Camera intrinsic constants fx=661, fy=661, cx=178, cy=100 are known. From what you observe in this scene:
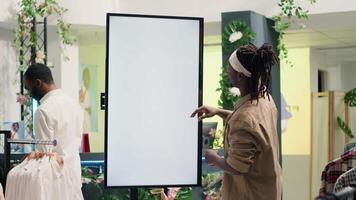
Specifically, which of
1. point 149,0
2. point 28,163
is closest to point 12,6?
point 149,0

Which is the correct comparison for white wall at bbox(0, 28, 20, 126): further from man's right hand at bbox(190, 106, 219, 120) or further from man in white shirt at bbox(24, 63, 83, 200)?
man's right hand at bbox(190, 106, 219, 120)

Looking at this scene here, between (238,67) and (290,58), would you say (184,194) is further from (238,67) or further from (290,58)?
(290,58)

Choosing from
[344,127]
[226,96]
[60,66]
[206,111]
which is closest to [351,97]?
[344,127]

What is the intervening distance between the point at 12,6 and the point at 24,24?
273 mm

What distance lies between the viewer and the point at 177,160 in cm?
318

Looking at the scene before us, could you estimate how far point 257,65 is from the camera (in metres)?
2.74

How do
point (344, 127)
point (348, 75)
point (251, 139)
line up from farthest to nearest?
point (348, 75) → point (344, 127) → point (251, 139)

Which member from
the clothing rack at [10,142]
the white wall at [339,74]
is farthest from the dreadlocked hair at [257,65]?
the white wall at [339,74]

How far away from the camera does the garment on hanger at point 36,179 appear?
154 inches

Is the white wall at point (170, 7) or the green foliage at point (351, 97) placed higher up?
the white wall at point (170, 7)

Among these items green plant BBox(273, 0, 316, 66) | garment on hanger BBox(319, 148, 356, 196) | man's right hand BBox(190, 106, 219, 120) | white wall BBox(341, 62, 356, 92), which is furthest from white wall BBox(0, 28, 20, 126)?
garment on hanger BBox(319, 148, 356, 196)

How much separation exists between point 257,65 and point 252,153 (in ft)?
1.22

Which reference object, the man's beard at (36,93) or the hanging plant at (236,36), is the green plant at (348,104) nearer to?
the hanging plant at (236,36)

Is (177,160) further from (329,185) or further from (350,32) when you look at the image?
(350,32)
